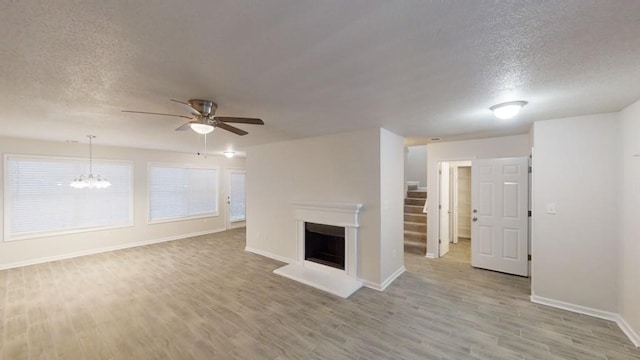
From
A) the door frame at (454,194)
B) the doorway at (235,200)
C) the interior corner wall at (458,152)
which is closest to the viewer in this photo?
the interior corner wall at (458,152)

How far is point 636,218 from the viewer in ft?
8.37

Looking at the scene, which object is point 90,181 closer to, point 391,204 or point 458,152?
point 391,204

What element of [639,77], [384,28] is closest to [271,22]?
[384,28]

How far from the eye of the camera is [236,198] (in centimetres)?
856

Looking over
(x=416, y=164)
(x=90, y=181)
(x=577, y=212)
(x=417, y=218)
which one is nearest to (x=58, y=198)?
(x=90, y=181)

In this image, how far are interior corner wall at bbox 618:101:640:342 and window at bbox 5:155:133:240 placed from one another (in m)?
8.77

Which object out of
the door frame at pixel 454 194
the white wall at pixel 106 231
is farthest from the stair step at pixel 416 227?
the white wall at pixel 106 231

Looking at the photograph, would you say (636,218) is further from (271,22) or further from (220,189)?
(220,189)

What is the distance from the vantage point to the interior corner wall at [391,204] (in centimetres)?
386

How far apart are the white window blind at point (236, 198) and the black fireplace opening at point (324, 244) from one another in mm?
4540

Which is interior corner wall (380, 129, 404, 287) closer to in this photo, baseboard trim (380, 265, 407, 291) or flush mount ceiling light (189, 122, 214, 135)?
baseboard trim (380, 265, 407, 291)

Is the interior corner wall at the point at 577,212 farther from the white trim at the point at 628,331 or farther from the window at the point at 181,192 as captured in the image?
the window at the point at 181,192

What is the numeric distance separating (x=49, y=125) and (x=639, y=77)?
687 cm

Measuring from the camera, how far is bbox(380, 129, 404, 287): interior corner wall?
386 centimetres
